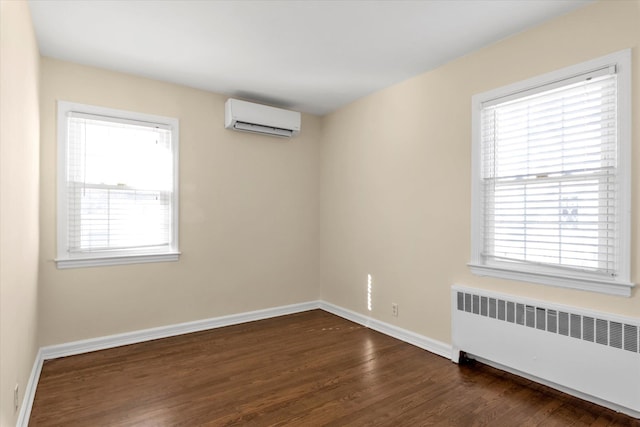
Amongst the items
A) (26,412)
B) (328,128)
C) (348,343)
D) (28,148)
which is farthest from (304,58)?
(26,412)

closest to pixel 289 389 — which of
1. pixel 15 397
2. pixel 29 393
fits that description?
pixel 15 397

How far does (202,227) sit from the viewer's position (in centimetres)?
380

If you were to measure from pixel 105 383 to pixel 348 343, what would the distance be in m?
2.03

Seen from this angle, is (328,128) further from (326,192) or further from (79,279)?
(79,279)

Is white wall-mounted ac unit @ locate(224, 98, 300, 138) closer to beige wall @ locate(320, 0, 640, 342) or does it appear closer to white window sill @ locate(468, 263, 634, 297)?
beige wall @ locate(320, 0, 640, 342)

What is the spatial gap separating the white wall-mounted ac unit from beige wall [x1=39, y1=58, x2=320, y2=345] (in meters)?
0.15

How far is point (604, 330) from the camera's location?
2162 millimetres

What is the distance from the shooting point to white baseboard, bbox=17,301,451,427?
2.62 metres

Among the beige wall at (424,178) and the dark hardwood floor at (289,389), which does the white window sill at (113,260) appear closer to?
the dark hardwood floor at (289,389)

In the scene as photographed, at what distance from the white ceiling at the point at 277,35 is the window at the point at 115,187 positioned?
0.51 meters

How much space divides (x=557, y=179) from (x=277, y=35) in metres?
2.26

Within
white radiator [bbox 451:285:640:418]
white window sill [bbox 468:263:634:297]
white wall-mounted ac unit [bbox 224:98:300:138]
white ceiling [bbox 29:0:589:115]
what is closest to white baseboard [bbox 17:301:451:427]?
white radiator [bbox 451:285:640:418]

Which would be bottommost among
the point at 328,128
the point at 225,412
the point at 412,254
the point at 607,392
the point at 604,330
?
the point at 225,412

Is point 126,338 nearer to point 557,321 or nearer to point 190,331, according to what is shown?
point 190,331
